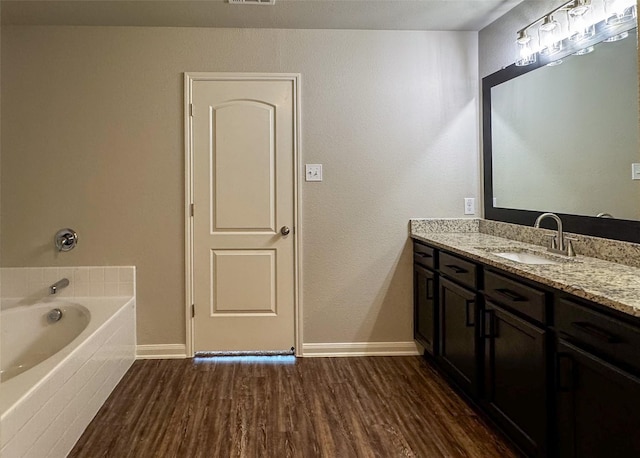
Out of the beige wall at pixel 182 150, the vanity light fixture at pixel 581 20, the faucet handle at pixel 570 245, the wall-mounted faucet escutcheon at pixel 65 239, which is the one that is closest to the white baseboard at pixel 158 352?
the beige wall at pixel 182 150

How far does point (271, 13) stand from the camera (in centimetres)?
311

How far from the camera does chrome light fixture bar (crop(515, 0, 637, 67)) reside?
84.0 inches

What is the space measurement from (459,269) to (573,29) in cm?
136

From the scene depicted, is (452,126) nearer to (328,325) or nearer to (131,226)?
(328,325)

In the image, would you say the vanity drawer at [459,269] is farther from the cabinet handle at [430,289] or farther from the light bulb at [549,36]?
the light bulb at [549,36]

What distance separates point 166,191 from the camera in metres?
3.38

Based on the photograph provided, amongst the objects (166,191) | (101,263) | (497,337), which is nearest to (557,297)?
(497,337)

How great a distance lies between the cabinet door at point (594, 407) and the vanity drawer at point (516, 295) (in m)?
0.17

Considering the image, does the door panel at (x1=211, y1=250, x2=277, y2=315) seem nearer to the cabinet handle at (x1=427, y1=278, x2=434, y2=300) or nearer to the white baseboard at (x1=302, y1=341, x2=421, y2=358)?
the white baseboard at (x1=302, y1=341, x2=421, y2=358)

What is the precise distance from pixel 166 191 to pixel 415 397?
2.16m

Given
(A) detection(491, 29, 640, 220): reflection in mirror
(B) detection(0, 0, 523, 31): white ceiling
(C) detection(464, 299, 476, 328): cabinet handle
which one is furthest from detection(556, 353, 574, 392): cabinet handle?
(B) detection(0, 0, 523, 31): white ceiling

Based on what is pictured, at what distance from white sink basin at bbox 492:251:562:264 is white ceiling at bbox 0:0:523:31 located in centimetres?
158

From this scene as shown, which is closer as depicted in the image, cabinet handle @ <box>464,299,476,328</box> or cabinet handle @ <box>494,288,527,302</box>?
cabinet handle @ <box>494,288,527,302</box>

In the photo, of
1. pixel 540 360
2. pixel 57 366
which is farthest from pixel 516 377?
pixel 57 366
